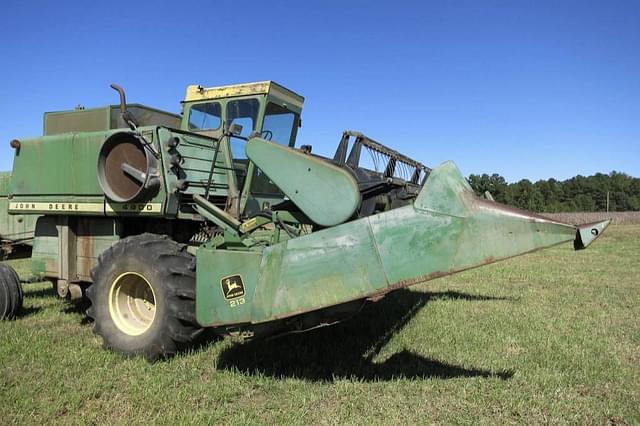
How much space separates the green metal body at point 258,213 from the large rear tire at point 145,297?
0.39 metres

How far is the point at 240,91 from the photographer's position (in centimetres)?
550

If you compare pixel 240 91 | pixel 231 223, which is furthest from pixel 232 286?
pixel 240 91

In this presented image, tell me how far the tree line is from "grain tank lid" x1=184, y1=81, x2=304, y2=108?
223 ft

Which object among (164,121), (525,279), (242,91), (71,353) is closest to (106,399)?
(71,353)

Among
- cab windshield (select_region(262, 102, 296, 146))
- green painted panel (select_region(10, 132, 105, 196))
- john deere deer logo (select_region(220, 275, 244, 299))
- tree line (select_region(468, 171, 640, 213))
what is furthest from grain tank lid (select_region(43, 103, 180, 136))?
tree line (select_region(468, 171, 640, 213))

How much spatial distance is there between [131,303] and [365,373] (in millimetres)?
2308

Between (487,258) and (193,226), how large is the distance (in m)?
3.37

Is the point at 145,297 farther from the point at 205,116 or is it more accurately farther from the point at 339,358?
the point at 205,116

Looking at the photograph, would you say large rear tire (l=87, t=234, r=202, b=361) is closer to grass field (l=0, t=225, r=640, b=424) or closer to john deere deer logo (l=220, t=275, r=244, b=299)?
grass field (l=0, t=225, r=640, b=424)

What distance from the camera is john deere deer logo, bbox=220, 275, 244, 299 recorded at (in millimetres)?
3477

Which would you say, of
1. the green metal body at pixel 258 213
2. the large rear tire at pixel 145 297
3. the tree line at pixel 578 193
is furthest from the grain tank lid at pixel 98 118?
the tree line at pixel 578 193

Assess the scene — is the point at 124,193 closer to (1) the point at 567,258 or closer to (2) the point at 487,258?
(2) the point at 487,258

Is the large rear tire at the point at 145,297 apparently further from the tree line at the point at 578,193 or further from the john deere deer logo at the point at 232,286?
the tree line at the point at 578,193

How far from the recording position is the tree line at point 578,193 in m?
72.9
